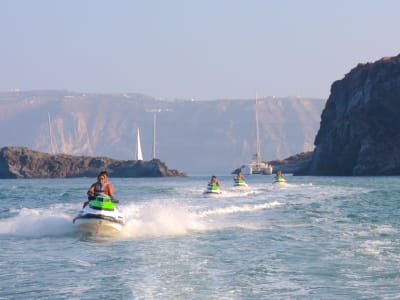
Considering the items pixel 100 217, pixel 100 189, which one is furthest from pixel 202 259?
pixel 100 189

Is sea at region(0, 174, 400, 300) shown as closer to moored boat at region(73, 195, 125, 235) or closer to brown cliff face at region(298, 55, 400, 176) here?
moored boat at region(73, 195, 125, 235)

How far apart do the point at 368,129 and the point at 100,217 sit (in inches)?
4756

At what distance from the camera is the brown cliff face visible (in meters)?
138

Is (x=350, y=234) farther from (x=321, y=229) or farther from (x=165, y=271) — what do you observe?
(x=165, y=271)

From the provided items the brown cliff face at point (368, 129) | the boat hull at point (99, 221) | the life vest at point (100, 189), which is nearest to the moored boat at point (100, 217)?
the boat hull at point (99, 221)

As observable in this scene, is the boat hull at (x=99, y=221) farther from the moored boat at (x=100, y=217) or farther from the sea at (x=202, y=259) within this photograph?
the sea at (x=202, y=259)

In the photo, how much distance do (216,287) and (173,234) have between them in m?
10.4

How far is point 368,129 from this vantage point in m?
142

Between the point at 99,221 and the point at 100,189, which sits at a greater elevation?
the point at 100,189

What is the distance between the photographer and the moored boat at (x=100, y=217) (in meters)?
25.4

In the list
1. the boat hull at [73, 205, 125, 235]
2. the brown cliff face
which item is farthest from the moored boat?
the brown cliff face

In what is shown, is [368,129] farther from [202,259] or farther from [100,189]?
[202,259]

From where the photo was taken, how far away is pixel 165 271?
59.4ft

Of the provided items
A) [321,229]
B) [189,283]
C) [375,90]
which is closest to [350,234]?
[321,229]
